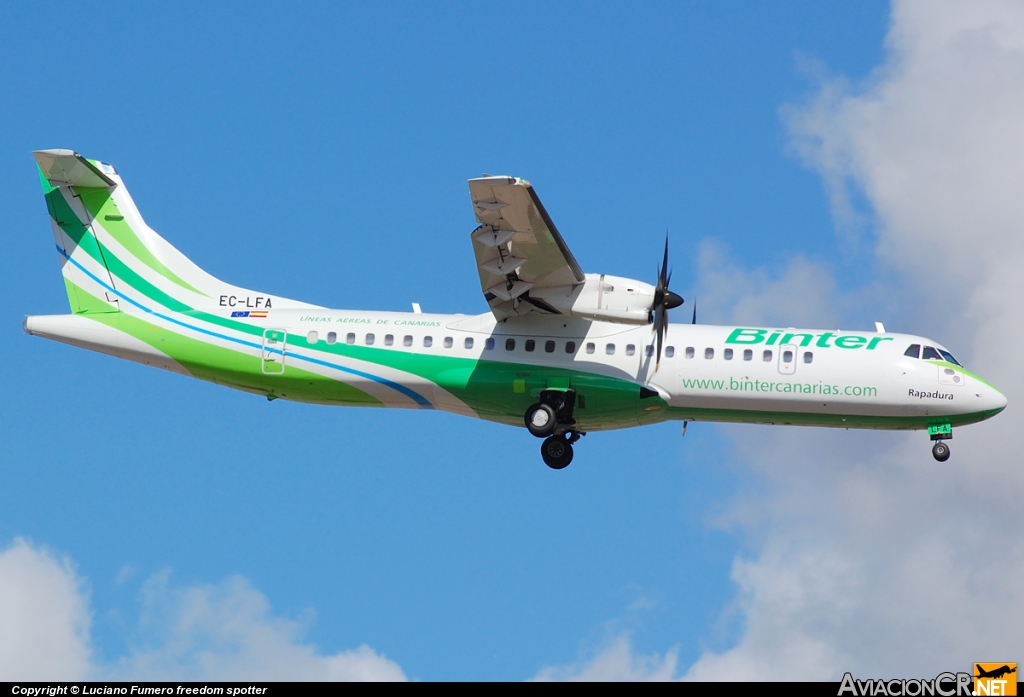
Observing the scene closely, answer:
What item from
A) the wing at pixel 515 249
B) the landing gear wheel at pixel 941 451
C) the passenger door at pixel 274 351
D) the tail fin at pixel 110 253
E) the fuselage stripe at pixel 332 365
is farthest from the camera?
the tail fin at pixel 110 253

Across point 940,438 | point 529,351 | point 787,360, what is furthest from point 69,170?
point 940,438

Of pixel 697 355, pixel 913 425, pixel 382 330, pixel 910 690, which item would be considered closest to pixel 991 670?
pixel 910 690

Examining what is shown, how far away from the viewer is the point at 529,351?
27.6 m

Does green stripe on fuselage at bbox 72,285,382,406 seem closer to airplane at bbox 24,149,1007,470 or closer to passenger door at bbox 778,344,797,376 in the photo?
airplane at bbox 24,149,1007,470

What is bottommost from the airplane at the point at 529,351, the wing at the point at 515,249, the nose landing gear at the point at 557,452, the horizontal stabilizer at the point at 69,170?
the nose landing gear at the point at 557,452

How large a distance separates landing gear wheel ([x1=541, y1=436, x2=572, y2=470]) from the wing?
3.04 meters

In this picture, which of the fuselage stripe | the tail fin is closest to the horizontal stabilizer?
the tail fin

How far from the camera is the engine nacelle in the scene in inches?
1033

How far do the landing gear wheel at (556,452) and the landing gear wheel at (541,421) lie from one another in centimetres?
109

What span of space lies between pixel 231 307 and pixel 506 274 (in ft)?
22.0

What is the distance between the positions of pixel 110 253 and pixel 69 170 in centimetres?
209

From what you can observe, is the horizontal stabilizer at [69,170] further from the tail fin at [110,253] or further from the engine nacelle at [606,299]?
the engine nacelle at [606,299]

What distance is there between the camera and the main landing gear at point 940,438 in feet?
88.6

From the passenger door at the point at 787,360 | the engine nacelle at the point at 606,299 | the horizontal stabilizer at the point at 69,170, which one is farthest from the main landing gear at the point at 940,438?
the horizontal stabilizer at the point at 69,170
